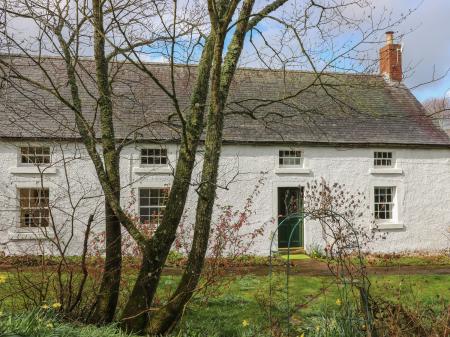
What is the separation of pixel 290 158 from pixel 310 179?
105 cm

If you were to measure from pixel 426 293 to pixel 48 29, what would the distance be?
29.4 ft

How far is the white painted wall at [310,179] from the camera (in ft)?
51.1

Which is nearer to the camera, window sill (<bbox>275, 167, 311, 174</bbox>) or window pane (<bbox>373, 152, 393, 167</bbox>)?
window sill (<bbox>275, 167, 311, 174</bbox>)

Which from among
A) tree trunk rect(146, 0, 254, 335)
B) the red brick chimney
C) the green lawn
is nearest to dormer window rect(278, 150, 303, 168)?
the red brick chimney

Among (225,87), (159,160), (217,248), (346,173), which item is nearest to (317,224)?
(346,173)

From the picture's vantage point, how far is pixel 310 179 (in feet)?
56.8

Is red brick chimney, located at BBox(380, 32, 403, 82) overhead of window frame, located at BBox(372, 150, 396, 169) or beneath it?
overhead

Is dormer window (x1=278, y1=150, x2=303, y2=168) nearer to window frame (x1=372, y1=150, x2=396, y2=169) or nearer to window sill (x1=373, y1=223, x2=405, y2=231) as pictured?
window frame (x1=372, y1=150, x2=396, y2=169)

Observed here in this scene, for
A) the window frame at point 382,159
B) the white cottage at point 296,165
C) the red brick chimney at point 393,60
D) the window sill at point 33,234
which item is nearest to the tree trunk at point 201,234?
the window sill at point 33,234

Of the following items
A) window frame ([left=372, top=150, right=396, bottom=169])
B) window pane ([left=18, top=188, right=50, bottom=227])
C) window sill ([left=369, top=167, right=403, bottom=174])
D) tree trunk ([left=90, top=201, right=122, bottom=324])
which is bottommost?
tree trunk ([left=90, top=201, right=122, bottom=324])

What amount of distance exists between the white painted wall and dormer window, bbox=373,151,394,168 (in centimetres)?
26

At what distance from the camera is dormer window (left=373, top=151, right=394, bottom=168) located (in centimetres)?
1827

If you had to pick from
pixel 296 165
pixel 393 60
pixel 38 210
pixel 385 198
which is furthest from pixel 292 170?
pixel 38 210

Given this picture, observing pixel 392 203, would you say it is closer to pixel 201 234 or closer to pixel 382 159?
pixel 382 159
